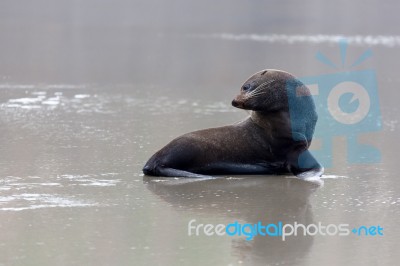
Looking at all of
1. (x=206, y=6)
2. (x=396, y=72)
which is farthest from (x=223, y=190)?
(x=206, y=6)

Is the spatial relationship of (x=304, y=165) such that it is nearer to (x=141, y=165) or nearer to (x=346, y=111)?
(x=141, y=165)

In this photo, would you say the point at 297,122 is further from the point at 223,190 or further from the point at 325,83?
the point at 325,83

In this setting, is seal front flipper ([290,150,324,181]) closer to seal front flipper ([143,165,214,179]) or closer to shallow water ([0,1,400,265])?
shallow water ([0,1,400,265])

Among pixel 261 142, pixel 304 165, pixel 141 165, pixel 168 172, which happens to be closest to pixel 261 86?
pixel 261 142

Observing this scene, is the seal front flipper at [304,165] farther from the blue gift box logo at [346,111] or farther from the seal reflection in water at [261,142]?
the blue gift box logo at [346,111]

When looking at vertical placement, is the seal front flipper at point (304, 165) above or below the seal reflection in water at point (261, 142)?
below

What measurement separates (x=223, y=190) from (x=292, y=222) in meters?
1.01

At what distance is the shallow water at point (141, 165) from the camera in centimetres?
516

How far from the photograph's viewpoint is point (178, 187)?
22.2ft

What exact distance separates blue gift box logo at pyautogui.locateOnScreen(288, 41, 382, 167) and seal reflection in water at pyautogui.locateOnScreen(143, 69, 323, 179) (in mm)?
79

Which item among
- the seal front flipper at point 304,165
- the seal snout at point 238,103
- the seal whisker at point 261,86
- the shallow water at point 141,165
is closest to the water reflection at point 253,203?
the shallow water at point 141,165

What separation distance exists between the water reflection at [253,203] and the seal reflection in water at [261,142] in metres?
0.18

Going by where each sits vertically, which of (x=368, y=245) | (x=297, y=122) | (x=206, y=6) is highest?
(x=206, y=6)

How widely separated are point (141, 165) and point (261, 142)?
3.26 ft
